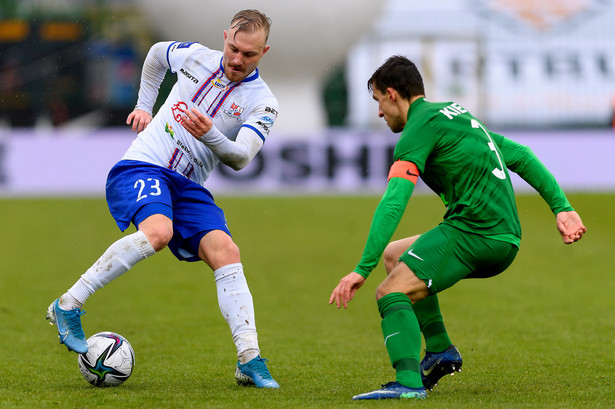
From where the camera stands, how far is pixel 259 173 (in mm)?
19656

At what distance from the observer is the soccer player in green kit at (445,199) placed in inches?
195

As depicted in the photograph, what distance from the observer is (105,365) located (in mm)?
5547

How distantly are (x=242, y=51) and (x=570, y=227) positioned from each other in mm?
2126

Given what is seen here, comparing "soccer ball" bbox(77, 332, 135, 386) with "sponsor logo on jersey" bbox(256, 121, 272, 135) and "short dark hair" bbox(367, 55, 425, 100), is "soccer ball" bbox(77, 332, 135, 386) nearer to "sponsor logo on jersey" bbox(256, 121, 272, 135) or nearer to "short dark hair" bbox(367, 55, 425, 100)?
"sponsor logo on jersey" bbox(256, 121, 272, 135)

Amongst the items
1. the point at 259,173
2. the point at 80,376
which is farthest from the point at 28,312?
the point at 259,173

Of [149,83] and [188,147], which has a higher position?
[149,83]

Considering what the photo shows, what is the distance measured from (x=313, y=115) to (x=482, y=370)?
21.2 m

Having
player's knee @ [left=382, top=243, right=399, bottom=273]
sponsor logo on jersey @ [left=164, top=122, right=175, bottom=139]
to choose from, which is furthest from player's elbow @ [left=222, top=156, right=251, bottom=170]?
player's knee @ [left=382, top=243, right=399, bottom=273]

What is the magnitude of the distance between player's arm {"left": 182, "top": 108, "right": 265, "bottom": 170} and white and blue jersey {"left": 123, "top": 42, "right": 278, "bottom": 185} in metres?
0.24

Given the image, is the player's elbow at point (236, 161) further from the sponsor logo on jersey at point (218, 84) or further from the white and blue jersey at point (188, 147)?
the sponsor logo on jersey at point (218, 84)

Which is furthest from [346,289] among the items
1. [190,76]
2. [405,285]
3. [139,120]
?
[139,120]

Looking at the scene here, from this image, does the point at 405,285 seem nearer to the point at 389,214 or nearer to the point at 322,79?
the point at 389,214

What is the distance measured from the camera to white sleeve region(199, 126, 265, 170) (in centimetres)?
542

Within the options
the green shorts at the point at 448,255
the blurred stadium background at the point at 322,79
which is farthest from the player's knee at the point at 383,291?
the blurred stadium background at the point at 322,79
